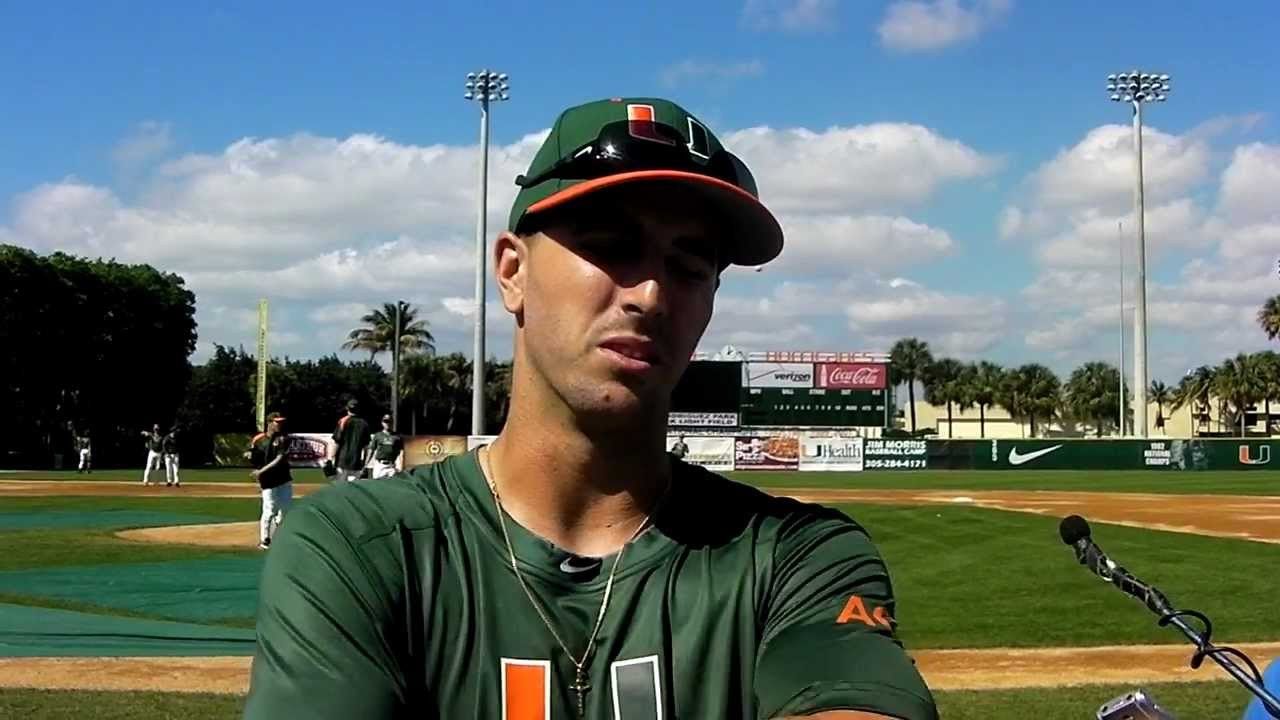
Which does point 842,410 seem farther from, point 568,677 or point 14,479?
point 568,677

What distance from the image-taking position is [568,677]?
1.69 meters

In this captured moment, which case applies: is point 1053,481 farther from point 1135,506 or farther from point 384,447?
point 384,447

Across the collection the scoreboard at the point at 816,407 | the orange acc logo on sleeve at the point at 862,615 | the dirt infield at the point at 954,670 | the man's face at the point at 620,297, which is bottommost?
the dirt infield at the point at 954,670

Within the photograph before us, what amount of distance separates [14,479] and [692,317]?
48857 mm

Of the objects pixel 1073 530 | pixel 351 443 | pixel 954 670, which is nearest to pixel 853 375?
pixel 351 443

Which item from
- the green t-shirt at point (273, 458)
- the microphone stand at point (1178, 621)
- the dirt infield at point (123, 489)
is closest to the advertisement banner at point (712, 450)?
the dirt infield at point (123, 489)

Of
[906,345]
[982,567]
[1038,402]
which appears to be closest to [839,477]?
[982,567]

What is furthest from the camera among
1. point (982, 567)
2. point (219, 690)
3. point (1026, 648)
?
point (982, 567)

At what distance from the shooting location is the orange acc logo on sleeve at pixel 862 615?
1648 millimetres

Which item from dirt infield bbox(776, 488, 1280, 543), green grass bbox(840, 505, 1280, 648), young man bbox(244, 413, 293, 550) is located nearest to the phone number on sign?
dirt infield bbox(776, 488, 1280, 543)

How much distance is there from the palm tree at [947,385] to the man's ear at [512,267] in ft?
390

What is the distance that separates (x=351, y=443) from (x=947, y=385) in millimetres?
105678

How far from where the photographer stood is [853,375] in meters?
61.6

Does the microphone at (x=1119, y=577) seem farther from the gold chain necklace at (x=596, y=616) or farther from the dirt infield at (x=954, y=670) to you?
A: the dirt infield at (x=954, y=670)
